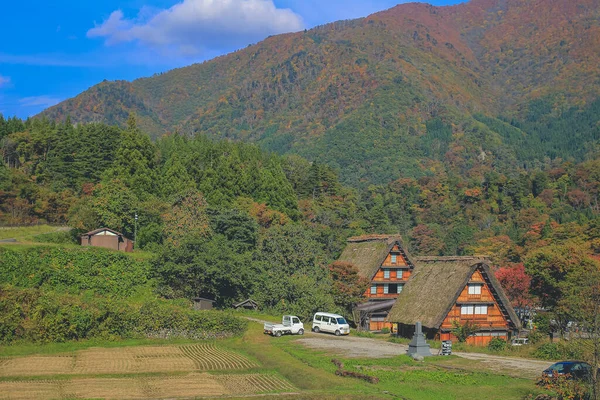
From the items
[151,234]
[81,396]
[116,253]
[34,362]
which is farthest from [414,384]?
[151,234]

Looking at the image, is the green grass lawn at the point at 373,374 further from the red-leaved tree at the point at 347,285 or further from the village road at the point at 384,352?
the red-leaved tree at the point at 347,285

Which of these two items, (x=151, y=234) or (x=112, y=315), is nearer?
(x=112, y=315)

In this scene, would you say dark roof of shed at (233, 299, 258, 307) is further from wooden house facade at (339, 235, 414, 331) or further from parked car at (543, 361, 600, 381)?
parked car at (543, 361, 600, 381)

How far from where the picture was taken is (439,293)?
47.0 metres

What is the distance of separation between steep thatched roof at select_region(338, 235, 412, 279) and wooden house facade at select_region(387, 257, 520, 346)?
37.0 ft

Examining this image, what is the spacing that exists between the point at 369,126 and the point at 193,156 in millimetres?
114782

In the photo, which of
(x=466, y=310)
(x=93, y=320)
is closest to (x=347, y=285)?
(x=466, y=310)

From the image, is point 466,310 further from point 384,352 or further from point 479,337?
point 384,352

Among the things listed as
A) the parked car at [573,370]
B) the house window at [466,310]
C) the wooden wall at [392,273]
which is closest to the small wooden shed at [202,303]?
the wooden wall at [392,273]

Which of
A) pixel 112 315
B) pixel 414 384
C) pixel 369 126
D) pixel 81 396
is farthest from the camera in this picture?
pixel 369 126

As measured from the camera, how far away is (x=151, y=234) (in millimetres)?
67000

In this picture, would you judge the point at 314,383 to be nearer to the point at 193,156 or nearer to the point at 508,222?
the point at 193,156

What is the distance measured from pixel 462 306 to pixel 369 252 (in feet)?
54.5

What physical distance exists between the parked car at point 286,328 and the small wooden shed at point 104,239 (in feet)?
75.2
